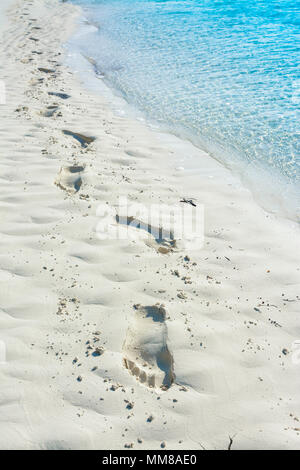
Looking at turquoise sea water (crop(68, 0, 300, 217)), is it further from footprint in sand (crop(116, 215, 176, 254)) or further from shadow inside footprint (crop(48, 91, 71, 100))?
footprint in sand (crop(116, 215, 176, 254))

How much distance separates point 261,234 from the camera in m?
3.66

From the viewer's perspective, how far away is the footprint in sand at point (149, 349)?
7.65 feet

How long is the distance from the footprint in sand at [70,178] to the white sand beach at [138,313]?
19 millimetres

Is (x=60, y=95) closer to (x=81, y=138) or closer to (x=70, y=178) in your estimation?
(x=81, y=138)

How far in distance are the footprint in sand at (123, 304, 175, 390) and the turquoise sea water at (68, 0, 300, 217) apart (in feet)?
8.28

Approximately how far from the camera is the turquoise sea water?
5.46m

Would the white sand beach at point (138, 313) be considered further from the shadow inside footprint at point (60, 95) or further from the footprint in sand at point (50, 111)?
the shadow inside footprint at point (60, 95)

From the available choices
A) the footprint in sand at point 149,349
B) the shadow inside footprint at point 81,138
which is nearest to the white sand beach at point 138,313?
the footprint in sand at point 149,349

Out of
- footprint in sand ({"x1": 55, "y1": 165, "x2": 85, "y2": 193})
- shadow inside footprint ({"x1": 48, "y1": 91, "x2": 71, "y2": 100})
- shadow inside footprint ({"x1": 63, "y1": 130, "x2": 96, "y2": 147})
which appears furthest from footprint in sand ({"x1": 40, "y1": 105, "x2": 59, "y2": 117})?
footprint in sand ({"x1": 55, "y1": 165, "x2": 85, "y2": 193})

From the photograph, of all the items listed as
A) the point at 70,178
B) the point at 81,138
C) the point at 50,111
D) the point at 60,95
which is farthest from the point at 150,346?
the point at 60,95
